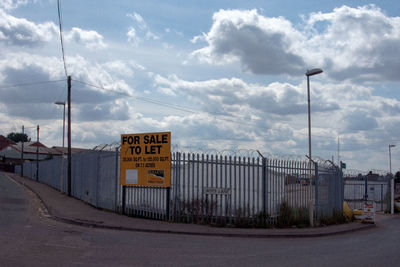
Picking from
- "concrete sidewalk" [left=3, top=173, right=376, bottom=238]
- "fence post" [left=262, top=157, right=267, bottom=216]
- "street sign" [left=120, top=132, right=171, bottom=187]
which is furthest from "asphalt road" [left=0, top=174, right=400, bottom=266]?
"street sign" [left=120, top=132, right=171, bottom=187]

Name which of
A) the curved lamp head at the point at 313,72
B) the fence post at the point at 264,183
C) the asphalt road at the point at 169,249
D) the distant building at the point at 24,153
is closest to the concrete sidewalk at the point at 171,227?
the asphalt road at the point at 169,249

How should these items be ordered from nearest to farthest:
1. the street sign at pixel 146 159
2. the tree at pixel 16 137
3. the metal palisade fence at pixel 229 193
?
Result: the metal palisade fence at pixel 229 193
the street sign at pixel 146 159
the tree at pixel 16 137

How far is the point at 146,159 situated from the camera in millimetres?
16875

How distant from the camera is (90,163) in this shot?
22.8 meters

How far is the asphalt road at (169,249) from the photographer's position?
29.0ft

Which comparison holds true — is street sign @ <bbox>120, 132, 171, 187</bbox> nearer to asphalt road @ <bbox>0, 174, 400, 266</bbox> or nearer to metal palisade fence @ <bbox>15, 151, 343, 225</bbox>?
metal palisade fence @ <bbox>15, 151, 343, 225</bbox>

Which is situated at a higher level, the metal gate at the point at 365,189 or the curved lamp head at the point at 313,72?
the curved lamp head at the point at 313,72

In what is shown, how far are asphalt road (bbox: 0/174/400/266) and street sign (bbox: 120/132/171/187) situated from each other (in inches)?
136

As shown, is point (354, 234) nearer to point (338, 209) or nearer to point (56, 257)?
point (338, 209)

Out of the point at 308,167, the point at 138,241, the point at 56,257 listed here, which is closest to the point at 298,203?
the point at 308,167

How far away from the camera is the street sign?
16.3 metres

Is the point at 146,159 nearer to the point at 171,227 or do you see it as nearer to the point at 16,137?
the point at 171,227

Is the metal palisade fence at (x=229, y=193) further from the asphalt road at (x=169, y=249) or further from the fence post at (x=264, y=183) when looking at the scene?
the asphalt road at (x=169, y=249)

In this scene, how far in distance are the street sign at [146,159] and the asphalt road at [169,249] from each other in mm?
3463
